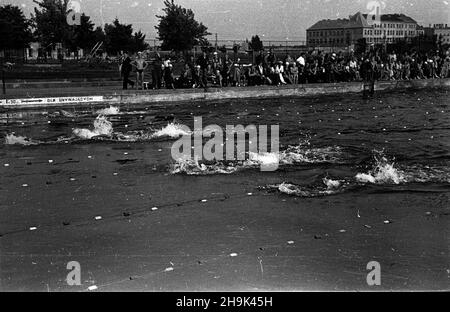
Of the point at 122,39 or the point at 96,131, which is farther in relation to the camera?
the point at 122,39

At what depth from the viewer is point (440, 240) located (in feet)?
23.6

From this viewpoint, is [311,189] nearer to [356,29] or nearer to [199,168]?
[199,168]

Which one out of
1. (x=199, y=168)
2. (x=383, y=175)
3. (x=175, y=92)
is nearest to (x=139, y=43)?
(x=175, y=92)

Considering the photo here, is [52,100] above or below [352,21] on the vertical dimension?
below

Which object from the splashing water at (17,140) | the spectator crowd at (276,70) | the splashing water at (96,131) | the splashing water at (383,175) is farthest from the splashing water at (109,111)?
the splashing water at (383,175)

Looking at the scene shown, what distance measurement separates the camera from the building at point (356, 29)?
11231 cm

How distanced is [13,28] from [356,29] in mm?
89735

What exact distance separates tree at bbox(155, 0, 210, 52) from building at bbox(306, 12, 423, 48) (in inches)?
2578

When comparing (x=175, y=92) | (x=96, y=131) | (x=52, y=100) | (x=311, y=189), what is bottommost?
(x=311, y=189)

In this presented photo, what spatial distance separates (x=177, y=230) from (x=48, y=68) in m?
32.8

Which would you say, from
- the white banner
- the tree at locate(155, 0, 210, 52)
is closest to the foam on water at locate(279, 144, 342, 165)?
the white banner

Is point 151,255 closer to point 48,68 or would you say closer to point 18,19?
point 48,68

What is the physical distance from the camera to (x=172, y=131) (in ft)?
54.5
